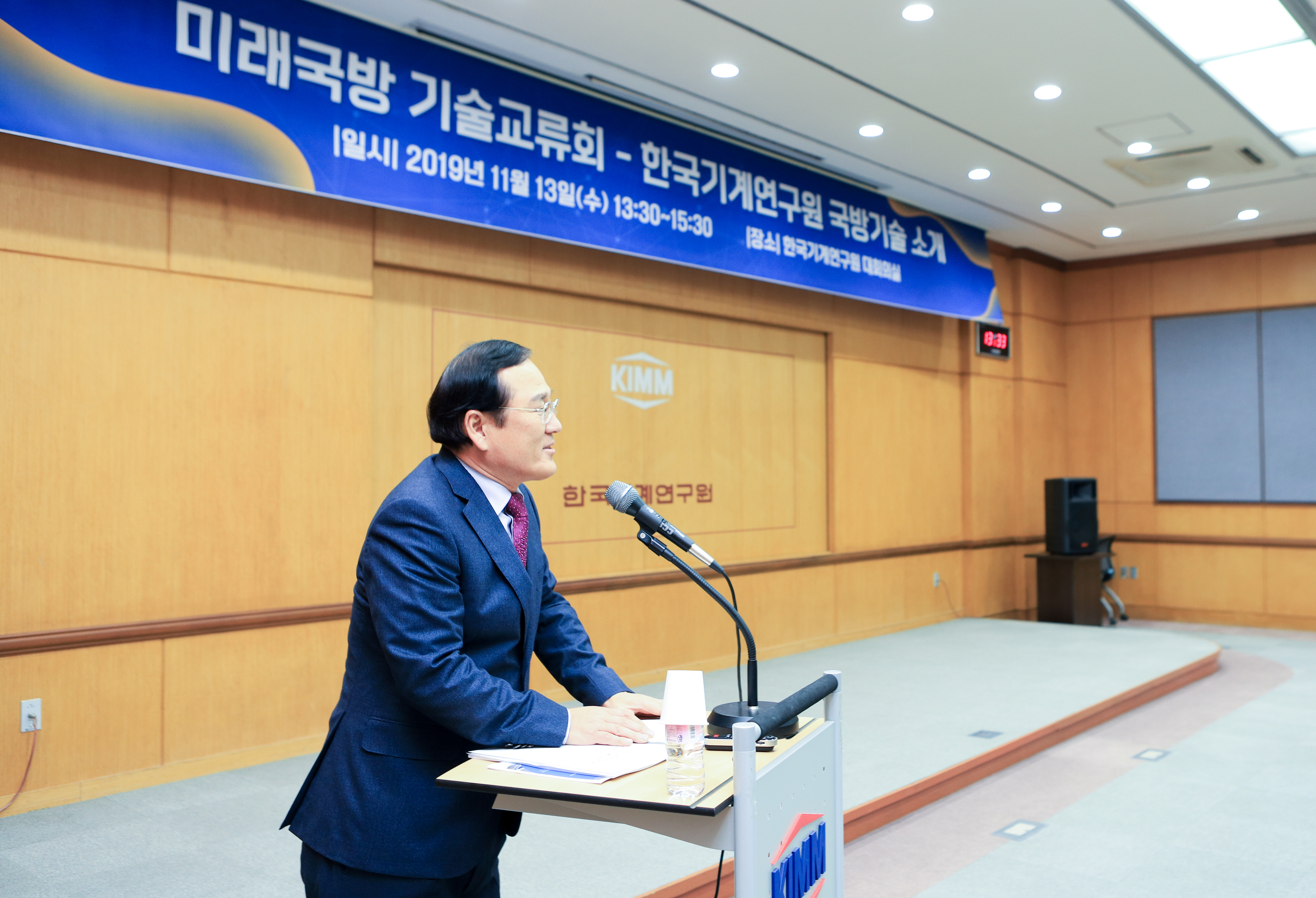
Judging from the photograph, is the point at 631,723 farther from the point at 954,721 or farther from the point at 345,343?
the point at 954,721

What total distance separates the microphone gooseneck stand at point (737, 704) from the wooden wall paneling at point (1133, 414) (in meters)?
8.46

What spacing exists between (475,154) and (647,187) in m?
1.11

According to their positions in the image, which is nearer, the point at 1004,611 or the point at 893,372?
the point at 893,372

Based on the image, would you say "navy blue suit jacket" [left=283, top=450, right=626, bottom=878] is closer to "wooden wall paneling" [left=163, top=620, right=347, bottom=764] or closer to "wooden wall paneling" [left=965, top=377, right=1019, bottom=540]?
"wooden wall paneling" [left=163, top=620, right=347, bottom=764]

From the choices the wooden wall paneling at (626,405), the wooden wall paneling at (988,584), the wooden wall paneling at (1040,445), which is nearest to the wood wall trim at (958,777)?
the wooden wall paneling at (626,405)

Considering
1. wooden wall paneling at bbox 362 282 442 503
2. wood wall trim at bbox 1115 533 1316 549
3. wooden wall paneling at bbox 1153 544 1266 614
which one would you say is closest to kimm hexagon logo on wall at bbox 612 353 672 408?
wooden wall paneling at bbox 362 282 442 503

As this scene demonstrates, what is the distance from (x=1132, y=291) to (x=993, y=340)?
5.68 feet

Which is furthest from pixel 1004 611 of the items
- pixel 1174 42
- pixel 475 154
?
pixel 475 154

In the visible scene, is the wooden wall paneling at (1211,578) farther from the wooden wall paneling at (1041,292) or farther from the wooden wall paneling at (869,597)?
the wooden wall paneling at (869,597)

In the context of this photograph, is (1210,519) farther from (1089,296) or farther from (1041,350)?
(1089,296)

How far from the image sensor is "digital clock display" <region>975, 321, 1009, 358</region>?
831 cm

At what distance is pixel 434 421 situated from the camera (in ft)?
5.39

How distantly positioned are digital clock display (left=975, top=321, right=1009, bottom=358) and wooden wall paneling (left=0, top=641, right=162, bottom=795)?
6.76 meters

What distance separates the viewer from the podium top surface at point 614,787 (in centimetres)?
127
